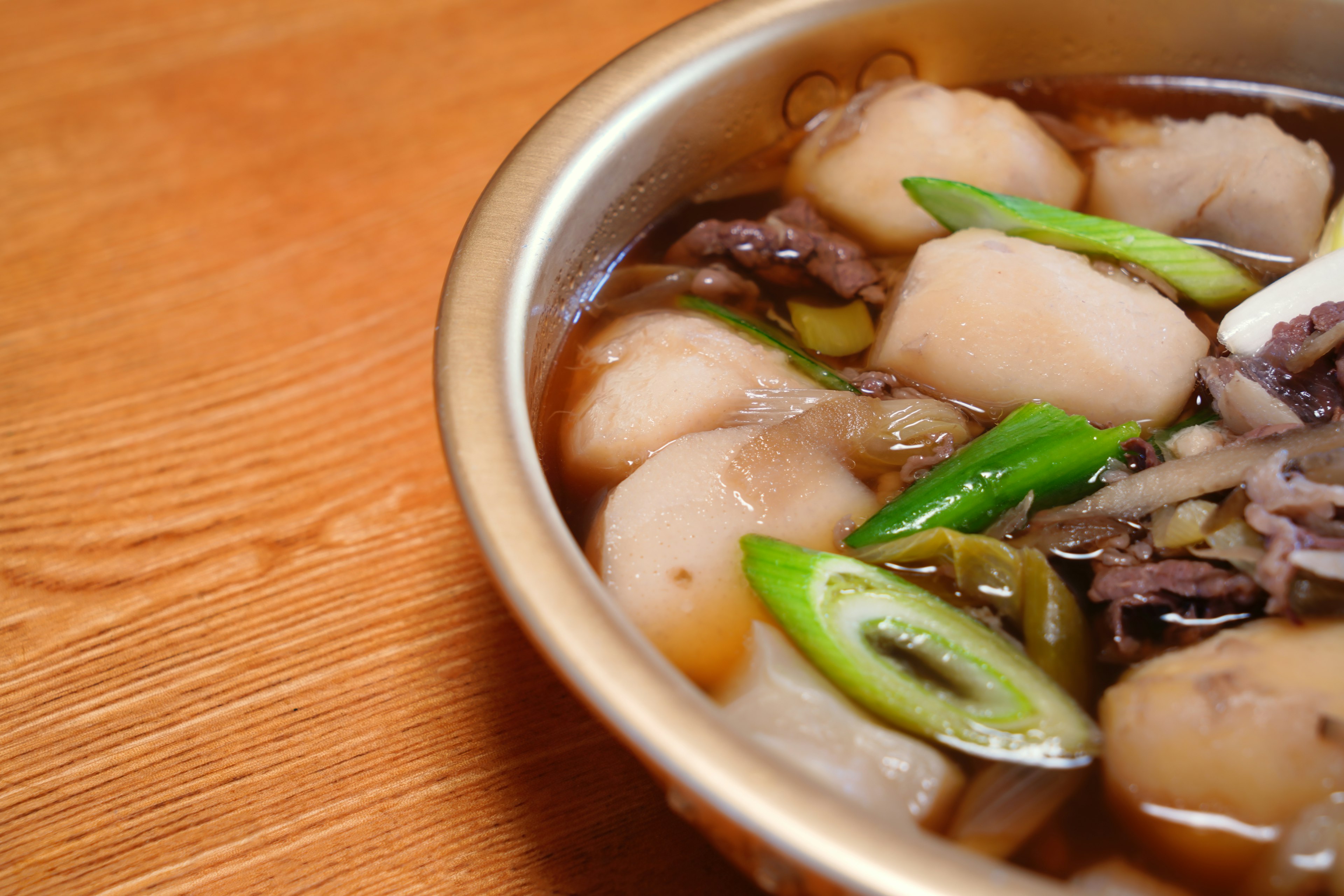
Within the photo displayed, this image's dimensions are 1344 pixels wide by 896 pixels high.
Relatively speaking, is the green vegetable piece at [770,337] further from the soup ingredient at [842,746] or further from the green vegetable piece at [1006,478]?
the soup ingredient at [842,746]

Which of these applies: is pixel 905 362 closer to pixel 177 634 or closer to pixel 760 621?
pixel 760 621

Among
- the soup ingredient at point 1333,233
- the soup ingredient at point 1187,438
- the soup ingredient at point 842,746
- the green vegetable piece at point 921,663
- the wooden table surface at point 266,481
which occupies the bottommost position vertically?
the wooden table surface at point 266,481

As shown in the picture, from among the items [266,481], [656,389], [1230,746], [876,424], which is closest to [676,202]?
[656,389]

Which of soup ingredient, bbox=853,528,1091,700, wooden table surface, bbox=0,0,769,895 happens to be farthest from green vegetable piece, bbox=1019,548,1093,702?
wooden table surface, bbox=0,0,769,895

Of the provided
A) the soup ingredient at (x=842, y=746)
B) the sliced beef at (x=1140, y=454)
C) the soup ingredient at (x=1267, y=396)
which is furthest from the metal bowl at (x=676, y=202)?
the soup ingredient at (x=1267, y=396)

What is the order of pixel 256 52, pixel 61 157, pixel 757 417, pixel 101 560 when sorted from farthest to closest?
pixel 256 52, pixel 61 157, pixel 101 560, pixel 757 417

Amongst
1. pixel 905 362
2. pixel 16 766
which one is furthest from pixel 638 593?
pixel 16 766

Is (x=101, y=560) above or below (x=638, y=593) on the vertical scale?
below
